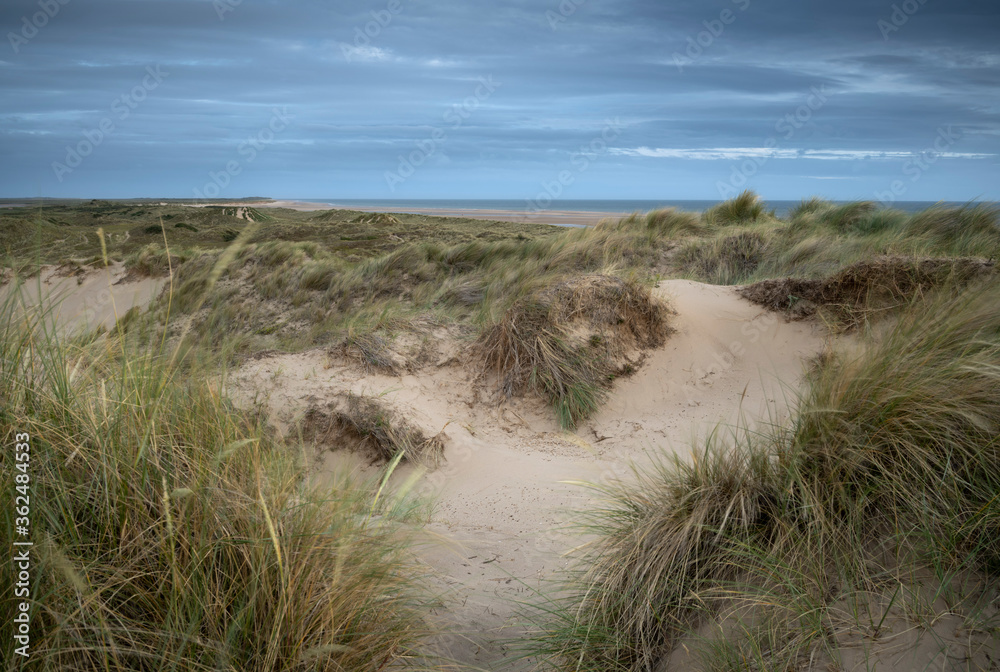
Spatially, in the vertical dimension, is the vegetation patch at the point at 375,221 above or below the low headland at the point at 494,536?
above

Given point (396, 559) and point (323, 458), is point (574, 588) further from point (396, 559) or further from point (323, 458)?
point (323, 458)

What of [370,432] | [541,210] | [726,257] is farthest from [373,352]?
[541,210]

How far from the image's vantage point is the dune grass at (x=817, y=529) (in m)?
2.03

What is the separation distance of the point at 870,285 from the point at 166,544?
5.95 metres

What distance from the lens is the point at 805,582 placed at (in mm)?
2105

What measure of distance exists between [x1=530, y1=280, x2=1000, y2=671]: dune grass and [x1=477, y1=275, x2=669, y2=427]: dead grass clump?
3119 mm

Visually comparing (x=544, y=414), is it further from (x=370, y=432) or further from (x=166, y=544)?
(x=166, y=544)

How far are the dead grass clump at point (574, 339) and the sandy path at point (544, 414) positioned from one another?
0.56 ft

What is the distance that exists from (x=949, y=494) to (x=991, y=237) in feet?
22.4

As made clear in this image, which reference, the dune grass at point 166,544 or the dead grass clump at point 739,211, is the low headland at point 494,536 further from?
the dead grass clump at point 739,211

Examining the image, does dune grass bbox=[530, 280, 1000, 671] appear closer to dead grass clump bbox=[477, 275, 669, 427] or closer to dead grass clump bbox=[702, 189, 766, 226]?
dead grass clump bbox=[477, 275, 669, 427]

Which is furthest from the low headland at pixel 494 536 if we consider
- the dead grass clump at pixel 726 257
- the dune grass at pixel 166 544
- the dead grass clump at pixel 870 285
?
the dead grass clump at pixel 726 257

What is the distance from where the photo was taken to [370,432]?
5.18 metres

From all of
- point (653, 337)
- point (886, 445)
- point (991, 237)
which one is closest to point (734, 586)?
point (886, 445)
